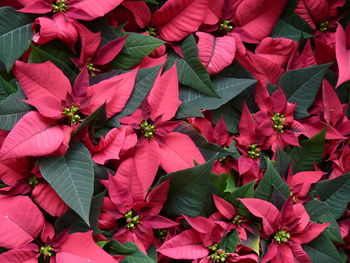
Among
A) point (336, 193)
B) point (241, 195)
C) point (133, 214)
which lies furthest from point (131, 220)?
point (336, 193)

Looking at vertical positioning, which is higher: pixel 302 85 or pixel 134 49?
pixel 134 49

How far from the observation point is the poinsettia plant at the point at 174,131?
2.65 feet

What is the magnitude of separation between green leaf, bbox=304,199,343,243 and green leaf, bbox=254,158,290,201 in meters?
0.08

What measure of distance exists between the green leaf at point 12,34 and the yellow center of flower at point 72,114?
13 centimetres

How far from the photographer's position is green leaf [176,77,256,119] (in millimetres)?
939

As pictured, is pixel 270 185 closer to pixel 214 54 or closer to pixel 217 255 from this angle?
pixel 217 255

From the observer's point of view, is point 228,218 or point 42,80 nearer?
point 42,80

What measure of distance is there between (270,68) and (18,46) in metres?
0.53

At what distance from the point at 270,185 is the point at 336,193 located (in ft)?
0.58

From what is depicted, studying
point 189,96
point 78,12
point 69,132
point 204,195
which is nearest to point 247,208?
point 204,195

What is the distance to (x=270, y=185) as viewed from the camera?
3.04ft

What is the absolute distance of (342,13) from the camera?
3.58 ft

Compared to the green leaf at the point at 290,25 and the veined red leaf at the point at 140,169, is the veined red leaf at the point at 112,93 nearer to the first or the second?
the veined red leaf at the point at 140,169

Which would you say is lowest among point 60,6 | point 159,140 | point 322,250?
point 322,250
